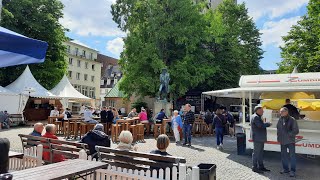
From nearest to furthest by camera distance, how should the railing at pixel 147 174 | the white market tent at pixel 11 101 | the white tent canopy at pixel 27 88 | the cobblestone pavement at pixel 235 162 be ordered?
the railing at pixel 147 174
the cobblestone pavement at pixel 235 162
the white market tent at pixel 11 101
the white tent canopy at pixel 27 88

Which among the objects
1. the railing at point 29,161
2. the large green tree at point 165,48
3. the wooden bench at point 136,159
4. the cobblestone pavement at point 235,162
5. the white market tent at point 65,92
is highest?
the large green tree at point 165,48

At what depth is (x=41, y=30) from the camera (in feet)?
101

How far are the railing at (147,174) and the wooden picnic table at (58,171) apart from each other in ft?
1.40

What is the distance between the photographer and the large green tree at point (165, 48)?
26375 mm

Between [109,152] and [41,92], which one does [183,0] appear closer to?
[41,92]

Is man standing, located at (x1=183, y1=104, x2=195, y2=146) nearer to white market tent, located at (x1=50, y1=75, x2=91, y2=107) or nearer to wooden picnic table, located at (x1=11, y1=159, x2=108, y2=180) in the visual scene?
wooden picnic table, located at (x1=11, y1=159, x2=108, y2=180)

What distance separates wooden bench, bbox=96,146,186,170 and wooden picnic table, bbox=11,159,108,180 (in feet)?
2.07

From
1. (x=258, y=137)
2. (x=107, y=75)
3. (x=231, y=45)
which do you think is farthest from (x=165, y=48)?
(x=107, y=75)

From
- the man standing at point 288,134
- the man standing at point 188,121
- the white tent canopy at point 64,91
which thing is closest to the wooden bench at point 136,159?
the man standing at point 288,134

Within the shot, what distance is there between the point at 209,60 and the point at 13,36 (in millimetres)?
27767

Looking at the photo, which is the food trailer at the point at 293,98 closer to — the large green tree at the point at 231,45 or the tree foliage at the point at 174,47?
the tree foliage at the point at 174,47

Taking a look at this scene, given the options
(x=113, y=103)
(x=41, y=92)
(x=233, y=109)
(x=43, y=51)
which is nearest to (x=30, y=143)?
(x=43, y=51)

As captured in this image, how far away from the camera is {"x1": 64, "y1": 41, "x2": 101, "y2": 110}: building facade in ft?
199

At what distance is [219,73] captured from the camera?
1225 inches
